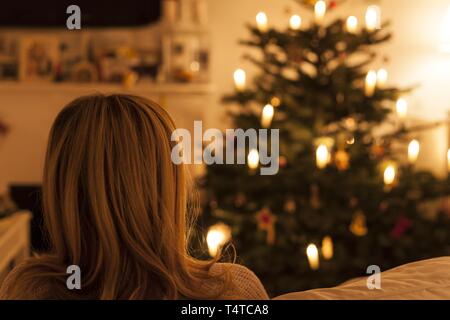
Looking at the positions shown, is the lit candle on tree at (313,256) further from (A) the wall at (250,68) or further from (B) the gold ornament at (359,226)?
(A) the wall at (250,68)

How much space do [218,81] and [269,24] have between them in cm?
43

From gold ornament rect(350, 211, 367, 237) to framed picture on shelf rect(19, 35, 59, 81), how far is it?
1.82 meters

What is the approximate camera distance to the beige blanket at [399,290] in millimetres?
846

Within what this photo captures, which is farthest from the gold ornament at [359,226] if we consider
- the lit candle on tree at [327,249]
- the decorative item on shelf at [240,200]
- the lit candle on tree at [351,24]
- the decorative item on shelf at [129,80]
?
the decorative item on shelf at [129,80]

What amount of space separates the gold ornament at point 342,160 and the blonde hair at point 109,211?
2.03 meters

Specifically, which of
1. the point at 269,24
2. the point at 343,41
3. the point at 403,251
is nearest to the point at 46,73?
the point at 269,24

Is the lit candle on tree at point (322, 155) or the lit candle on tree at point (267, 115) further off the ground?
the lit candle on tree at point (267, 115)

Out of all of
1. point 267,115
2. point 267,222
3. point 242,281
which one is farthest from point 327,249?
point 242,281

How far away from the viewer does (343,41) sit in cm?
291

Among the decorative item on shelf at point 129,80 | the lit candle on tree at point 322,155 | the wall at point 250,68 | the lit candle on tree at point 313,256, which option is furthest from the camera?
the wall at point 250,68

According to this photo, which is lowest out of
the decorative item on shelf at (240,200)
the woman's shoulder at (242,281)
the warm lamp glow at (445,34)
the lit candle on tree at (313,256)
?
the lit candle on tree at (313,256)

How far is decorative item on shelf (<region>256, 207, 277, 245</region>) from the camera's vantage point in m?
2.97

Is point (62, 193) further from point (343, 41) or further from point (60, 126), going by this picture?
point (343, 41)
